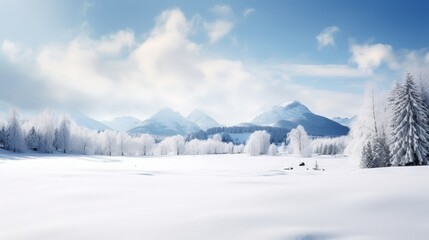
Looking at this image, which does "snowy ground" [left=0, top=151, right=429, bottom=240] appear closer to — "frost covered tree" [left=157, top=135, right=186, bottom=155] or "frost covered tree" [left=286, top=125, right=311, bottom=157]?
"frost covered tree" [left=286, top=125, right=311, bottom=157]

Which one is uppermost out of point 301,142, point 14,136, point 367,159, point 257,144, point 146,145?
point 14,136

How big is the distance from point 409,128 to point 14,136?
88933mm

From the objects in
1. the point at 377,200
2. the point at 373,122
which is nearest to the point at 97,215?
the point at 377,200

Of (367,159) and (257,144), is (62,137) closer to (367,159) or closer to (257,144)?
(257,144)

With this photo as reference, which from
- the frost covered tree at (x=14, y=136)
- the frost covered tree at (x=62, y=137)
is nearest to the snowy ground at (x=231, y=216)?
the frost covered tree at (x=14, y=136)

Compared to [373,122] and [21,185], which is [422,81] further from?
[21,185]

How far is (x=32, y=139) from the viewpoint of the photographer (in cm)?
8556

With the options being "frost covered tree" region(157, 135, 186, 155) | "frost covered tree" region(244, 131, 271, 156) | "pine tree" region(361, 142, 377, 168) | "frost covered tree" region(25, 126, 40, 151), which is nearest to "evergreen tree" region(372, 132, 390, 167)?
"pine tree" region(361, 142, 377, 168)

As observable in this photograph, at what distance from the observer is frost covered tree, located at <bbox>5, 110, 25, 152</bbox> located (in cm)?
7831

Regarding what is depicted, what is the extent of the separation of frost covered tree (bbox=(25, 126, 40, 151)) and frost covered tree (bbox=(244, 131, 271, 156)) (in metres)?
71.9

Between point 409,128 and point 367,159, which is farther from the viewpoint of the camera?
point 367,159

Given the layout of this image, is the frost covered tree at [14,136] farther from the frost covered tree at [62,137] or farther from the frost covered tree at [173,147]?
the frost covered tree at [173,147]

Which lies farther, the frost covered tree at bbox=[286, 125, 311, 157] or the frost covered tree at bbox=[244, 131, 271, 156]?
the frost covered tree at bbox=[244, 131, 271, 156]

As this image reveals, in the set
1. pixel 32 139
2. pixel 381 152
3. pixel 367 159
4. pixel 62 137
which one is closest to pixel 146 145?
pixel 62 137
